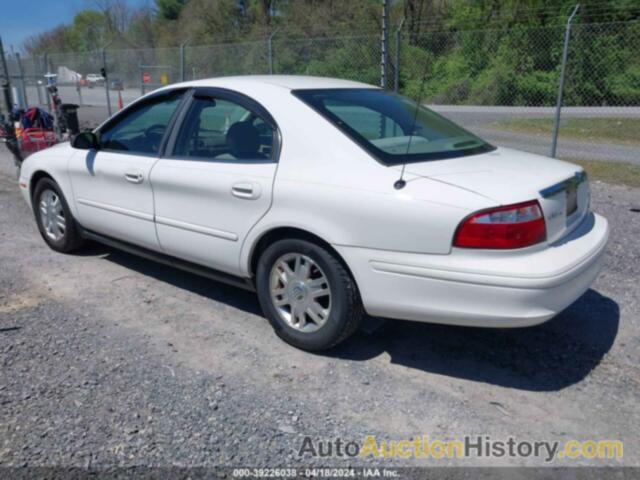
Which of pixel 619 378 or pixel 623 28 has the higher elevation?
pixel 623 28

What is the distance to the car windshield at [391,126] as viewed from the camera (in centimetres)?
340

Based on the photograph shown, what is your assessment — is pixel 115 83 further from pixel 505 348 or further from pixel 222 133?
pixel 505 348

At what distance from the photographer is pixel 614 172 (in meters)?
9.53

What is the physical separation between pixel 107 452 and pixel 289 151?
1.88m

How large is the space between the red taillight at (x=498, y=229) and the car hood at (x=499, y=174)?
0.06 meters

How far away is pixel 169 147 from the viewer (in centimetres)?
416

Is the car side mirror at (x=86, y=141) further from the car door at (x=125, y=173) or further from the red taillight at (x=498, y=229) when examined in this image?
the red taillight at (x=498, y=229)

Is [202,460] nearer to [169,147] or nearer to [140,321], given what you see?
[140,321]

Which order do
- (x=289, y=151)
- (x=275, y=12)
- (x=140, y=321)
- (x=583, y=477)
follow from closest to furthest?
(x=583, y=477), (x=289, y=151), (x=140, y=321), (x=275, y=12)

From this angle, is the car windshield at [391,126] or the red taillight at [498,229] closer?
the red taillight at [498,229]

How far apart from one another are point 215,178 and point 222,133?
445mm

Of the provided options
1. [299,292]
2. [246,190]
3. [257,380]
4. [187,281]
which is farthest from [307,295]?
[187,281]

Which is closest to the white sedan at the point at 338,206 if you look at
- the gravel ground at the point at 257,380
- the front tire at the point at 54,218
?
the gravel ground at the point at 257,380

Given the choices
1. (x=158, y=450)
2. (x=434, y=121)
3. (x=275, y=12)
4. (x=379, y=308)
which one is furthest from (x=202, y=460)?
(x=275, y=12)
